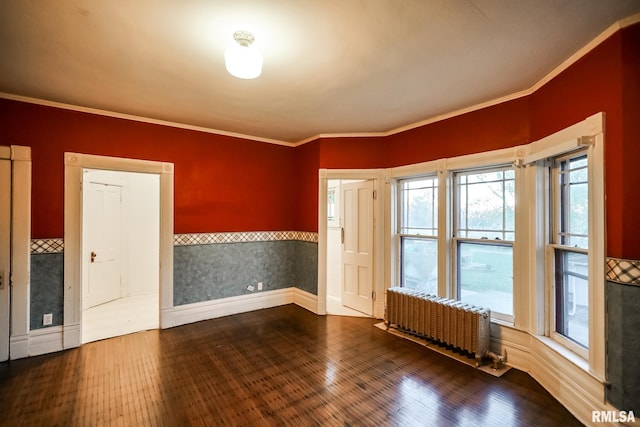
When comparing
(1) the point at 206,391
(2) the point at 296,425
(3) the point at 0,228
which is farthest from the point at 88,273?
(2) the point at 296,425

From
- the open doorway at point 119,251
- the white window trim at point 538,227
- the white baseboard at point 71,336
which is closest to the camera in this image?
the white window trim at point 538,227

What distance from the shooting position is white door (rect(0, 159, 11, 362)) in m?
2.87

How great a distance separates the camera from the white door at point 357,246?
425cm

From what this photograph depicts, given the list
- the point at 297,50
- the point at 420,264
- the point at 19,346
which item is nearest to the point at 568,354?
the point at 420,264

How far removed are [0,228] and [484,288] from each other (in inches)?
197

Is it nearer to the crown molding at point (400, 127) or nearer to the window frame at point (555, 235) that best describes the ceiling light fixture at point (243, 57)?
the crown molding at point (400, 127)

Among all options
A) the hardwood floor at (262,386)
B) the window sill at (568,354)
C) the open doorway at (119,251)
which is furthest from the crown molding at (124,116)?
the window sill at (568,354)

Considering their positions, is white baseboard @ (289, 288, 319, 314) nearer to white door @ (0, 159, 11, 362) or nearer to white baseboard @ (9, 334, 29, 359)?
white baseboard @ (9, 334, 29, 359)

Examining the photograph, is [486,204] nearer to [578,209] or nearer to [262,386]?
[578,209]

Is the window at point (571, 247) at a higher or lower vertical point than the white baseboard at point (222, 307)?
higher

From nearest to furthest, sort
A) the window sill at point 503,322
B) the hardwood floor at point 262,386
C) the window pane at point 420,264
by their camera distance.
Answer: the hardwood floor at point 262,386 < the window sill at point 503,322 < the window pane at point 420,264

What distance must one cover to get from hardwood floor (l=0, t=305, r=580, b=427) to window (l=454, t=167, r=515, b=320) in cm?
78

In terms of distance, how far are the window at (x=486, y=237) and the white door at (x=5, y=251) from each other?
15.6 feet

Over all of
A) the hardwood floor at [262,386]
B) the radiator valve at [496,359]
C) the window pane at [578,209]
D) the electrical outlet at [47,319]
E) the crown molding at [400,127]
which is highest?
the crown molding at [400,127]
